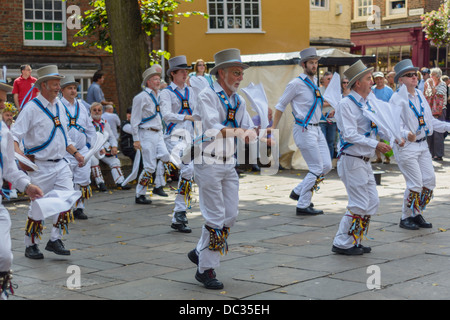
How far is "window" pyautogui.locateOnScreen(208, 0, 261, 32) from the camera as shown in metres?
25.3

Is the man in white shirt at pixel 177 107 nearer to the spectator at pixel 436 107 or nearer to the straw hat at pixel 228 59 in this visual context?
the straw hat at pixel 228 59

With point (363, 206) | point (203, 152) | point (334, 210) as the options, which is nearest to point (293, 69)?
point (334, 210)

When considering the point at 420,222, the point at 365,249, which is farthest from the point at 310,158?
the point at 365,249

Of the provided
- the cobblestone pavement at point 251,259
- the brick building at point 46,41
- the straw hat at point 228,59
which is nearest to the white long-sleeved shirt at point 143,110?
the cobblestone pavement at point 251,259

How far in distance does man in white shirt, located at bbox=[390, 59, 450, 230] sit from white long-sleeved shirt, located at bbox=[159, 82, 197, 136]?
113 inches

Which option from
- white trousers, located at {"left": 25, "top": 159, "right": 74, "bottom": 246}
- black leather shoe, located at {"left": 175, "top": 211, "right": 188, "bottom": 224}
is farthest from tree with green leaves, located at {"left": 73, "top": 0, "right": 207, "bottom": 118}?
white trousers, located at {"left": 25, "top": 159, "right": 74, "bottom": 246}

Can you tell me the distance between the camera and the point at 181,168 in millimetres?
9555

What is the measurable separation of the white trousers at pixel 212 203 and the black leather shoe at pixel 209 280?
41 mm

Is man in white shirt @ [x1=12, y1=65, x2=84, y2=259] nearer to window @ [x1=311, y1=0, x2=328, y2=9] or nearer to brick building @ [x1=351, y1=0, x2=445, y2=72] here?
window @ [x1=311, y1=0, x2=328, y2=9]

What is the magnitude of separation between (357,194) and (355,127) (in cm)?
69

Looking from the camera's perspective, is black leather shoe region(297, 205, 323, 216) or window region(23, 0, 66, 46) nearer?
black leather shoe region(297, 205, 323, 216)

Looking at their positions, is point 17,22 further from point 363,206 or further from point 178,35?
point 363,206
